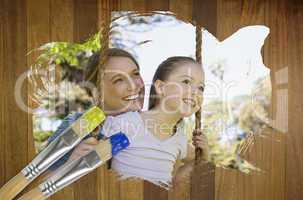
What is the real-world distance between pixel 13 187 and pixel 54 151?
6.0 inches

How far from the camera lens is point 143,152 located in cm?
128

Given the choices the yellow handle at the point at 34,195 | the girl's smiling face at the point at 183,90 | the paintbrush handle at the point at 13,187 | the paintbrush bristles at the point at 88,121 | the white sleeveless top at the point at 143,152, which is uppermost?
the girl's smiling face at the point at 183,90

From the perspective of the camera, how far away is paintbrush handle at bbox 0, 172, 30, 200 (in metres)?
1.17

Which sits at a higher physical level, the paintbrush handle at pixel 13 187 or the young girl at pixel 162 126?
the young girl at pixel 162 126

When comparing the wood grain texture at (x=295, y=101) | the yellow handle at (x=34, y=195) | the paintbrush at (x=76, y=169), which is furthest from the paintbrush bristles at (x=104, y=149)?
the wood grain texture at (x=295, y=101)

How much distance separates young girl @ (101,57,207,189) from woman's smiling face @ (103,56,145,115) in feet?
0.11

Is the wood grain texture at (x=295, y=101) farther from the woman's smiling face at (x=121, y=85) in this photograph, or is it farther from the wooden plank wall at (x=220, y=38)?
the woman's smiling face at (x=121, y=85)

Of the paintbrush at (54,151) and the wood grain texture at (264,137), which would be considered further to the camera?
the wood grain texture at (264,137)

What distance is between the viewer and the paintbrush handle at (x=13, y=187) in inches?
46.1

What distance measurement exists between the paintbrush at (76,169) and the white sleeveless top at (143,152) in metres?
0.04

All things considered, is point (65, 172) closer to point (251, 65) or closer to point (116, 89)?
point (116, 89)

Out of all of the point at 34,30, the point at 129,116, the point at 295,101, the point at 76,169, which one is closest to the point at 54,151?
the point at 76,169

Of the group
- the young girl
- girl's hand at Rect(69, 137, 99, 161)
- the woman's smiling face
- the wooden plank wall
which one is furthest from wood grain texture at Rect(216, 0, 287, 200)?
girl's hand at Rect(69, 137, 99, 161)

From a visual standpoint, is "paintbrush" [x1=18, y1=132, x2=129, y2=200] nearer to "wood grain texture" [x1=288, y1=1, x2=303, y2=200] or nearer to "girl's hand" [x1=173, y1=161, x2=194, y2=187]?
"girl's hand" [x1=173, y1=161, x2=194, y2=187]
